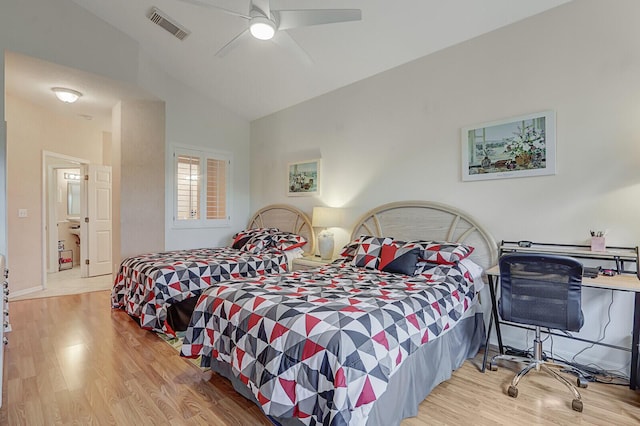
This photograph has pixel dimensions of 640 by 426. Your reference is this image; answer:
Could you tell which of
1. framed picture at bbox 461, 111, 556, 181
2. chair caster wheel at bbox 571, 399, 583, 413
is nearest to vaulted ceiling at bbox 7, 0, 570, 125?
framed picture at bbox 461, 111, 556, 181

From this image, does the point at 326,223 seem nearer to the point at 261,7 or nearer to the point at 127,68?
the point at 261,7

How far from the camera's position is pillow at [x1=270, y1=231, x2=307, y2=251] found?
438 centimetres

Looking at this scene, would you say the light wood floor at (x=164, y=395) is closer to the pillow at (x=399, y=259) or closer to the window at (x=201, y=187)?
the pillow at (x=399, y=259)

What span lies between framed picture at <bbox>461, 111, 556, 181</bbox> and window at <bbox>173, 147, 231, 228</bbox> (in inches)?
152

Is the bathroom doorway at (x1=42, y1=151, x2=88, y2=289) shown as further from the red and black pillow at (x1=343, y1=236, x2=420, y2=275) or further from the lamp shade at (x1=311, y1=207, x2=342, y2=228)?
the red and black pillow at (x1=343, y1=236, x2=420, y2=275)

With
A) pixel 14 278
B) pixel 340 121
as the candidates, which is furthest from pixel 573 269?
pixel 14 278

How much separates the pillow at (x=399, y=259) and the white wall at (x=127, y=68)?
133 inches

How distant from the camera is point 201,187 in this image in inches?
205

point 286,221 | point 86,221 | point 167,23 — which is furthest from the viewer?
point 86,221

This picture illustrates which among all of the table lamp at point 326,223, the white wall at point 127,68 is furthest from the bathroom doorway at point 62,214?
the table lamp at point 326,223

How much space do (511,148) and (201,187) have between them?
439 cm

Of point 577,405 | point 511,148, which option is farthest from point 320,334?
point 511,148

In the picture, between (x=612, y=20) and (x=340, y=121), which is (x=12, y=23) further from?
(x=612, y=20)

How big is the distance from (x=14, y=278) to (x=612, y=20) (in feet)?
23.8
